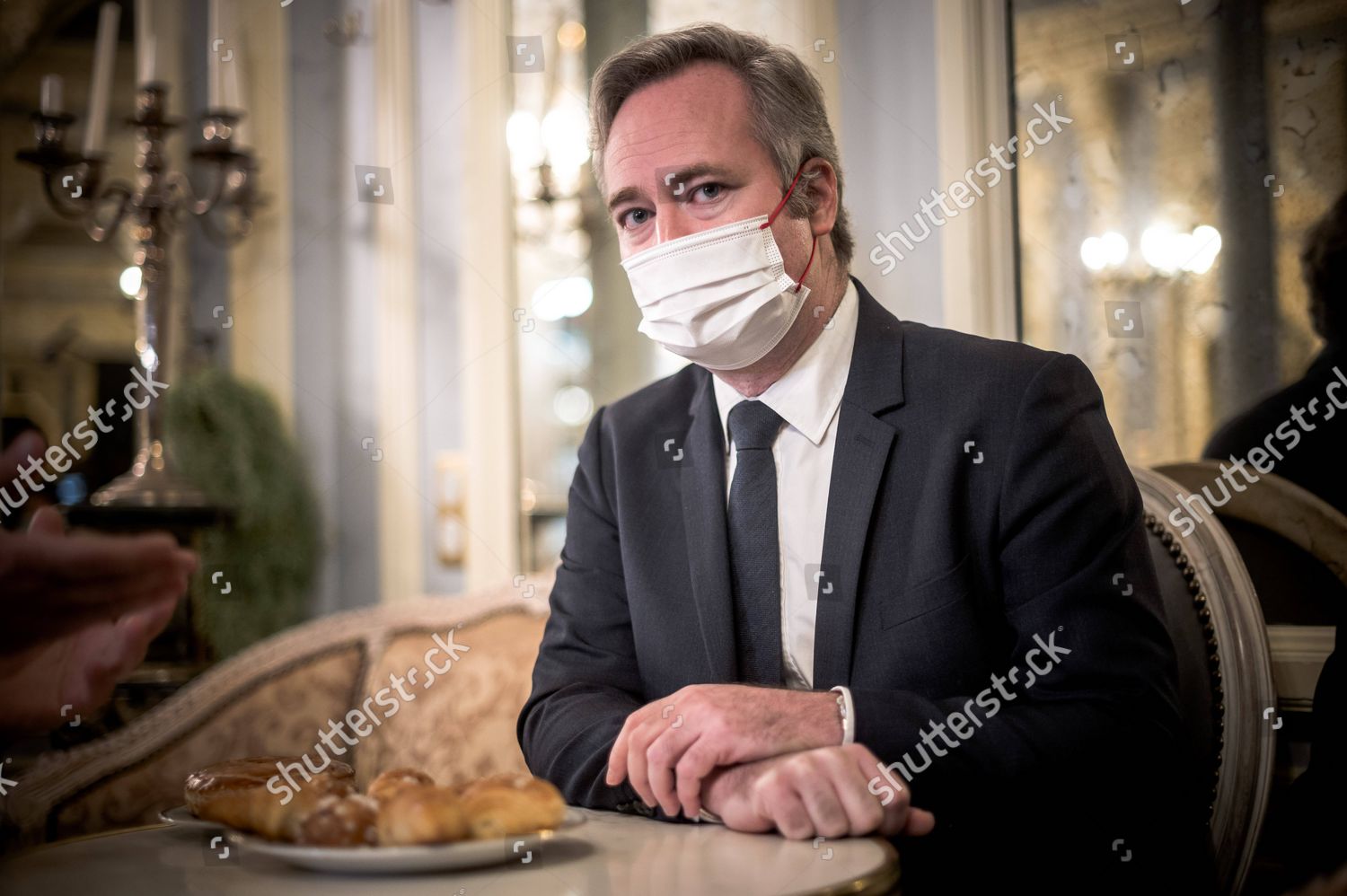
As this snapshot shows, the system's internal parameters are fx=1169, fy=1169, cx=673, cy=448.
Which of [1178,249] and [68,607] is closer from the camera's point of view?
[68,607]

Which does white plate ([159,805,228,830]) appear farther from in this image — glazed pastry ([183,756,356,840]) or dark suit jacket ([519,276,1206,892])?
dark suit jacket ([519,276,1206,892])

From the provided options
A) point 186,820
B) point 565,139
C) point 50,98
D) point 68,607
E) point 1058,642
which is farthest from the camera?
point 565,139

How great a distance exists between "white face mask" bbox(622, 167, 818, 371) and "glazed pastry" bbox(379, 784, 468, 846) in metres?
0.80

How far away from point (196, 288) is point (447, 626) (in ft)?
9.07

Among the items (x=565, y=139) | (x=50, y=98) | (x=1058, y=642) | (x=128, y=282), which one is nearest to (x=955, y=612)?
(x=1058, y=642)

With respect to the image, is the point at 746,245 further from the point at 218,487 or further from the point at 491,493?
the point at 218,487

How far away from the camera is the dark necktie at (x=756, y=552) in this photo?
1607mm

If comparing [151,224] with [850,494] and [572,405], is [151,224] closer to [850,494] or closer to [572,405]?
[572,405]

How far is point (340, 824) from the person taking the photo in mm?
1076

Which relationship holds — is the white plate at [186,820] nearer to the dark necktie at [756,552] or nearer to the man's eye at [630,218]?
the dark necktie at [756,552]

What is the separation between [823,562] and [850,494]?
10 centimetres

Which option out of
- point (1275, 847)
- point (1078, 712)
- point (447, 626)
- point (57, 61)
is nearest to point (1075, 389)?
point (1078, 712)

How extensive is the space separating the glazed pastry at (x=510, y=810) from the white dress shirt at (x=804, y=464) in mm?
567

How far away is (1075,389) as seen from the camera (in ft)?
5.16
